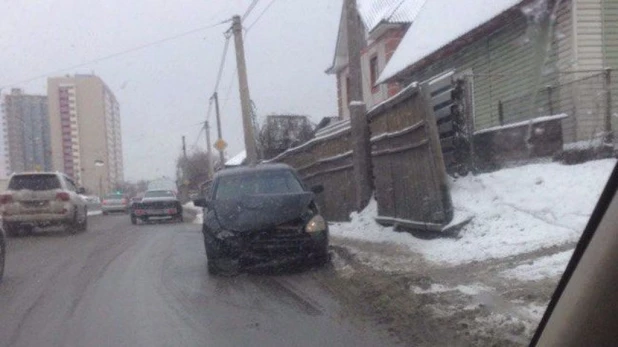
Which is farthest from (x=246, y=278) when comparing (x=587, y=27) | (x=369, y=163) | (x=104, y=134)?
(x=104, y=134)

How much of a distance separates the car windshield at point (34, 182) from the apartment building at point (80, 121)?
35.3 m

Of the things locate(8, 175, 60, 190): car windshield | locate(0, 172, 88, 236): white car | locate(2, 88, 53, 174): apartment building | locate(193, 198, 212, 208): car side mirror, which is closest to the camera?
locate(193, 198, 212, 208): car side mirror

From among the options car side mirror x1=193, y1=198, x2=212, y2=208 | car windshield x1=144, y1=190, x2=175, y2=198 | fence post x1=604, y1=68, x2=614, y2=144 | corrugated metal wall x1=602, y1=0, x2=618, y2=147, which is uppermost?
corrugated metal wall x1=602, y1=0, x2=618, y2=147

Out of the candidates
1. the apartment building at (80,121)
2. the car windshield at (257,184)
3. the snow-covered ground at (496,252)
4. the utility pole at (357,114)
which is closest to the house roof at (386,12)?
the utility pole at (357,114)

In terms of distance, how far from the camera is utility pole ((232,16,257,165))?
84.9 ft

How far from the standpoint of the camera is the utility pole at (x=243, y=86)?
25.9 m

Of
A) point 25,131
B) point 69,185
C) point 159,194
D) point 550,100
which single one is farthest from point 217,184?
point 25,131

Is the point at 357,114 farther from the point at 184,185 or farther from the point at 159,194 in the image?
the point at 184,185

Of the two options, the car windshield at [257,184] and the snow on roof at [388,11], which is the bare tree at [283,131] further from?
the car windshield at [257,184]

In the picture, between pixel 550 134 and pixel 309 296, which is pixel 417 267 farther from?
pixel 550 134

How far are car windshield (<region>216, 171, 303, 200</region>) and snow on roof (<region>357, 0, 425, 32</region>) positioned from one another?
15418mm

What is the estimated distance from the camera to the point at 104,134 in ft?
198

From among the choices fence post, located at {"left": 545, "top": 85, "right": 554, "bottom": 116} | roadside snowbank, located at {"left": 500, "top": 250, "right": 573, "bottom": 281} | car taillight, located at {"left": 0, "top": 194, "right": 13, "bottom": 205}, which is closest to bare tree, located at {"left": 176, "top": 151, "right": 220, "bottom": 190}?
car taillight, located at {"left": 0, "top": 194, "right": 13, "bottom": 205}

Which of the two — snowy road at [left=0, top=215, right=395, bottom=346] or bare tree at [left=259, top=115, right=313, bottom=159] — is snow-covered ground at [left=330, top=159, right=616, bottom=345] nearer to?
snowy road at [left=0, top=215, right=395, bottom=346]
